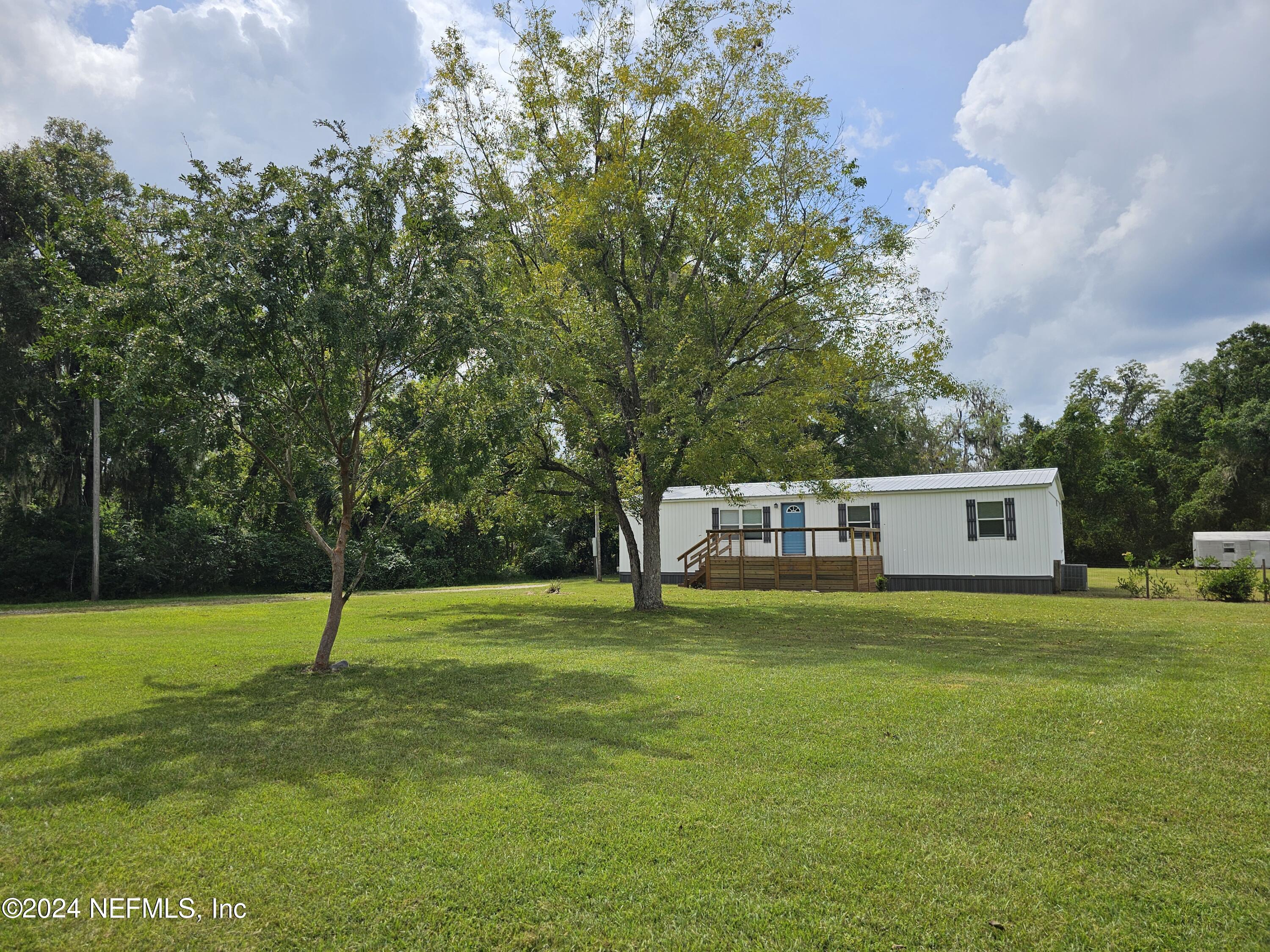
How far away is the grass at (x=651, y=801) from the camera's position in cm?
306

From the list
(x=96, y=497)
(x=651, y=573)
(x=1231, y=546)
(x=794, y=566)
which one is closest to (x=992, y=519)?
(x=794, y=566)

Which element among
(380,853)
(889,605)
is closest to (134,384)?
(380,853)

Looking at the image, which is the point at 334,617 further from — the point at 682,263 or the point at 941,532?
the point at 941,532

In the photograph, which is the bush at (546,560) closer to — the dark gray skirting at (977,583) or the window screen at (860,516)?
the window screen at (860,516)

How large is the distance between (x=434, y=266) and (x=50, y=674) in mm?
6299

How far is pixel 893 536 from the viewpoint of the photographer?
22.5m

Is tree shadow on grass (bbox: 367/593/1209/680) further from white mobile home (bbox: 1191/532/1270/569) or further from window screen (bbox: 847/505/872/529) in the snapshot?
white mobile home (bbox: 1191/532/1270/569)

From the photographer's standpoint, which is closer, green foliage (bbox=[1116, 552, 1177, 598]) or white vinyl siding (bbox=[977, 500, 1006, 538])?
green foliage (bbox=[1116, 552, 1177, 598])

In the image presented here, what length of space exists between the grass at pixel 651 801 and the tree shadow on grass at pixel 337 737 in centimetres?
4

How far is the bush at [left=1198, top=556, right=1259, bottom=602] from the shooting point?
16.9 meters

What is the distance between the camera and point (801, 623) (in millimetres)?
13477

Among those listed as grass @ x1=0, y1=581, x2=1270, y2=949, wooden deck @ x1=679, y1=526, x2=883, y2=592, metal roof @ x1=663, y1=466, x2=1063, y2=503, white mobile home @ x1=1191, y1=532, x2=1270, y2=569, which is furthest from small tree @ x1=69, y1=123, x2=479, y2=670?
white mobile home @ x1=1191, y1=532, x2=1270, y2=569

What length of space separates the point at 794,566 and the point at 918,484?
176 inches

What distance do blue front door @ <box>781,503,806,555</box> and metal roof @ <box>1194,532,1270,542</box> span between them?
18.4 metres
